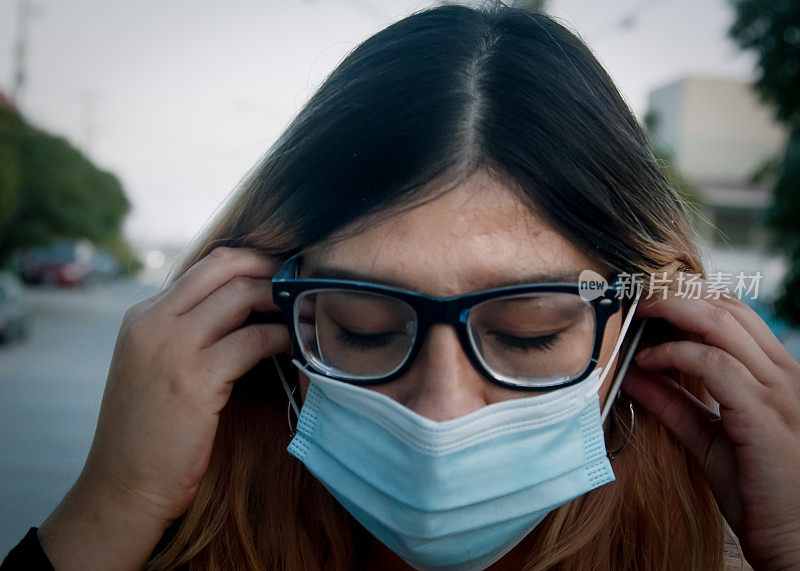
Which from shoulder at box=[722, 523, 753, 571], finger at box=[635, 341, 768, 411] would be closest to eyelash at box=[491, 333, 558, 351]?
finger at box=[635, 341, 768, 411]

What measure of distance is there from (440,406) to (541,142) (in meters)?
0.60

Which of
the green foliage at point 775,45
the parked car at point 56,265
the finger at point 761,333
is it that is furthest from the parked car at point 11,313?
the parked car at point 56,265

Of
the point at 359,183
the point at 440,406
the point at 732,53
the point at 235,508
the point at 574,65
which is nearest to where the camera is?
the point at 440,406

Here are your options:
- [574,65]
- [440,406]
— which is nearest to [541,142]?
[574,65]

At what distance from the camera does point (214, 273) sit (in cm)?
152

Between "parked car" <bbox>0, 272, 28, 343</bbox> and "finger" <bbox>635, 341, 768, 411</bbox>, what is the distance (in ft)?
43.9

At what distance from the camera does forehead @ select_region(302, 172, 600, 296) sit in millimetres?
1312

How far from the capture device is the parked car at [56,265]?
3002cm

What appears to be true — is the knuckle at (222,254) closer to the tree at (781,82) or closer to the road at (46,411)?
the road at (46,411)

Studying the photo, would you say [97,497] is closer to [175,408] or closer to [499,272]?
[175,408]

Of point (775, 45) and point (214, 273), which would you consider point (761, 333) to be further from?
point (775, 45)

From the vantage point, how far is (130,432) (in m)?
1.43

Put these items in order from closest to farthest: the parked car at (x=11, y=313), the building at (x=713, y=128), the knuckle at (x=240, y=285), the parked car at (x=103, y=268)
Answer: the knuckle at (x=240, y=285), the parked car at (x=11, y=313), the building at (x=713, y=128), the parked car at (x=103, y=268)

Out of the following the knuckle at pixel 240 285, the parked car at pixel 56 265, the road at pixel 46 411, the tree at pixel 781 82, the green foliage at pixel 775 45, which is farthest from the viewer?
the parked car at pixel 56 265
